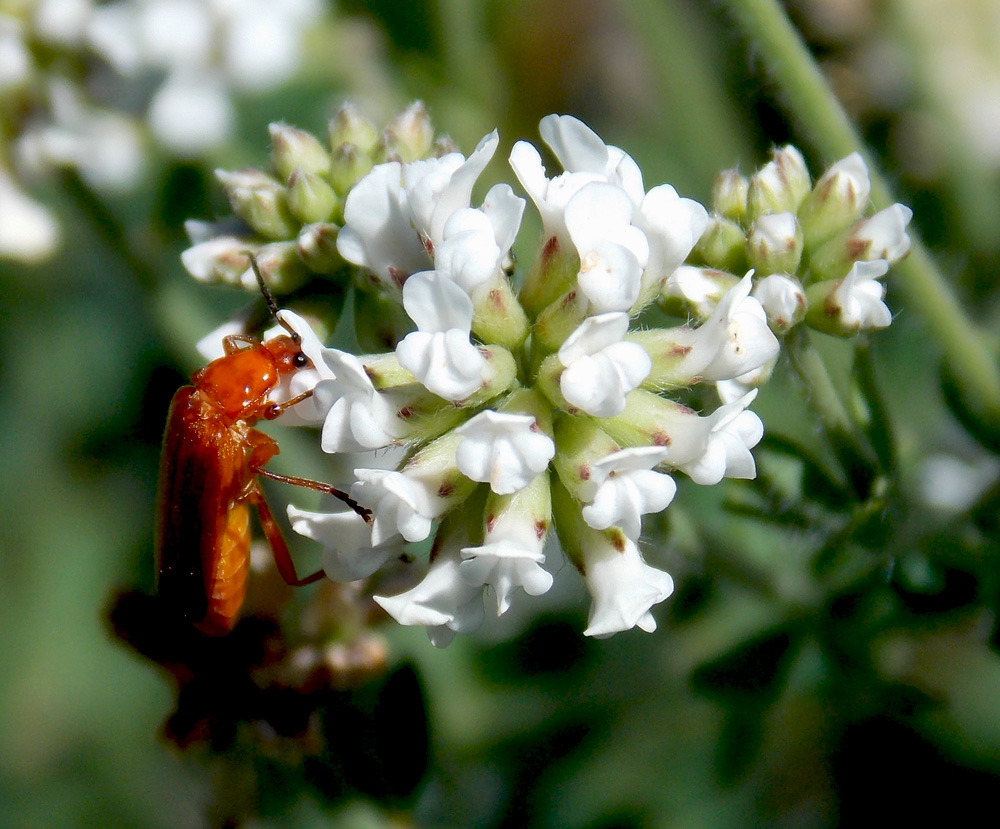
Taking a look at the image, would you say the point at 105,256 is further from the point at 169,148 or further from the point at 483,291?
the point at 483,291

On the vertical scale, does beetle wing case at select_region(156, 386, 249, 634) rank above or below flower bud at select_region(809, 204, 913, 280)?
below

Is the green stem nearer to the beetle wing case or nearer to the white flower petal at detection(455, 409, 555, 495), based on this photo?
the white flower petal at detection(455, 409, 555, 495)

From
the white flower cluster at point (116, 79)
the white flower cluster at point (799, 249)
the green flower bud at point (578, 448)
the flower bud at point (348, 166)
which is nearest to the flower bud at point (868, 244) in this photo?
the white flower cluster at point (799, 249)

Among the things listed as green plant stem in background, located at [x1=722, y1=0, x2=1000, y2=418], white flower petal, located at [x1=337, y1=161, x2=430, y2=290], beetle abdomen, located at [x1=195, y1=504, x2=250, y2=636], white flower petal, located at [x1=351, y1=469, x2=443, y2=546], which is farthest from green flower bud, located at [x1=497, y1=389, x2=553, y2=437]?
green plant stem in background, located at [x1=722, y1=0, x2=1000, y2=418]

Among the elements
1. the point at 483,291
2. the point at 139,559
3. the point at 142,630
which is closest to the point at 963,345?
the point at 483,291

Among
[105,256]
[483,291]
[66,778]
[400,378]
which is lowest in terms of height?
[66,778]

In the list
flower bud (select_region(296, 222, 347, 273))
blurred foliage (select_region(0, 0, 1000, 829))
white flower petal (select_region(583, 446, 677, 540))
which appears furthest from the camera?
blurred foliage (select_region(0, 0, 1000, 829))

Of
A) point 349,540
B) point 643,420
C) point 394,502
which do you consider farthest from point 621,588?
point 349,540
